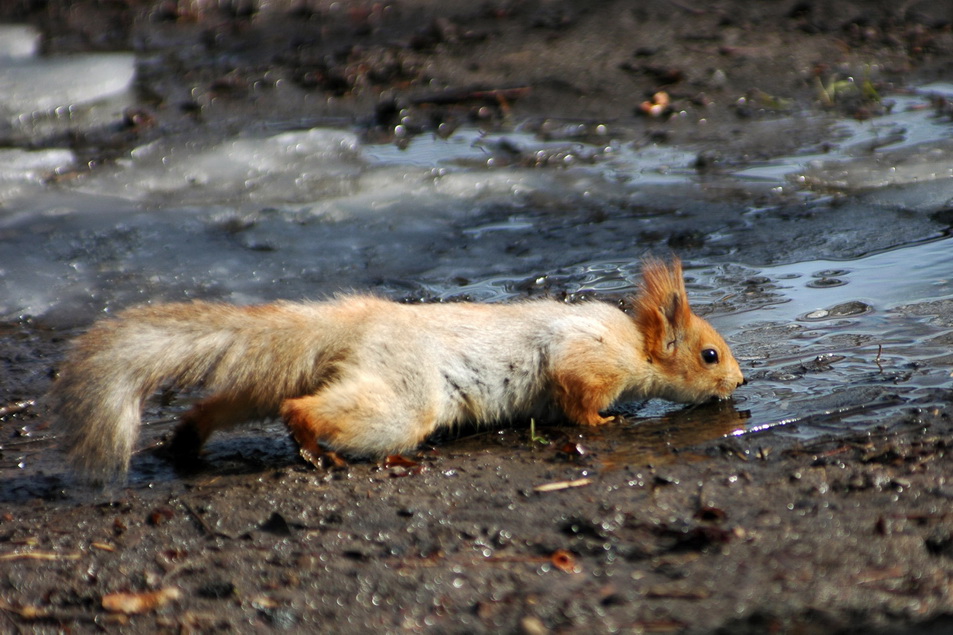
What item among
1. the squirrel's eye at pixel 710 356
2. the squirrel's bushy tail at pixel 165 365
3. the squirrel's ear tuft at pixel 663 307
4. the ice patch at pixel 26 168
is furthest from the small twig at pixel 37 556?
the ice patch at pixel 26 168

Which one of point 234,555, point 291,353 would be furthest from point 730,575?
point 291,353

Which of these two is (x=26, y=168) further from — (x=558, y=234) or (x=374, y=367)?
(x=374, y=367)

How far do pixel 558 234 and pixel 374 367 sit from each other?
3.87 meters

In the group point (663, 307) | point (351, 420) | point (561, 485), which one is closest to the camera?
point (561, 485)

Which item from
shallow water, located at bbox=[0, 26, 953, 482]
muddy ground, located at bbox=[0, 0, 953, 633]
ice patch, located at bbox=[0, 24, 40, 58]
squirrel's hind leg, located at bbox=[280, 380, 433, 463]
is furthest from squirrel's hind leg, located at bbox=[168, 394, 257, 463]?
ice patch, located at bbox=[0, 24, 40, 58]

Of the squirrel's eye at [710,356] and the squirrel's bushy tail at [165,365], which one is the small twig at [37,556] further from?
the squirrel's eye at [710,356]

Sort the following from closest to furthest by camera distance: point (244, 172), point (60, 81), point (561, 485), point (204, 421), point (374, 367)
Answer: point (561, 485), point (374, 367), point (204, 421), point (244, 172), point (60, 81)

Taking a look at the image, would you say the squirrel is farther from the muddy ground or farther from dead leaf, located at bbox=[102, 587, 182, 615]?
dead leaf, located at bbox=[102, 587, 182, 615]

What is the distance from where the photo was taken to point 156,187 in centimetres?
932

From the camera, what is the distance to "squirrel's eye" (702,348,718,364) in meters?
5.43

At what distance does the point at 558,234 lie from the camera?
27.0 ft

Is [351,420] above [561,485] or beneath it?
above

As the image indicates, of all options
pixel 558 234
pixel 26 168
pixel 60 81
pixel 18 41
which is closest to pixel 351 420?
pixel 558 234

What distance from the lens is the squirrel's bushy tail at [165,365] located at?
13.7 feet
